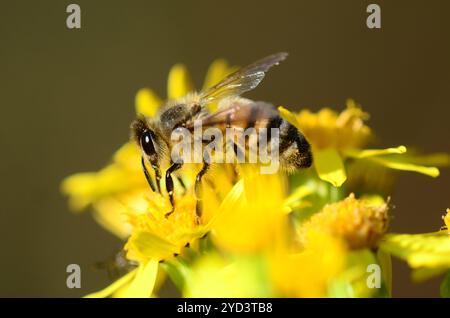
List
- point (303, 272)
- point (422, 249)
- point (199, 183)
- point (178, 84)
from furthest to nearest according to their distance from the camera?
point (178, 84)
point (199, 183)
point (422, 249)
point (303, 272)

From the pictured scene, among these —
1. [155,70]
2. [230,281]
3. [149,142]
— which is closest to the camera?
[230,281]

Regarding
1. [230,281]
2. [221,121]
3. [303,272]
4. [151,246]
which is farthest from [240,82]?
[303,272]

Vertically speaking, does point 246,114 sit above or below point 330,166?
above

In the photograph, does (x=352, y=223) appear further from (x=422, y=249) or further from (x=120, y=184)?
(x=120, y=184)

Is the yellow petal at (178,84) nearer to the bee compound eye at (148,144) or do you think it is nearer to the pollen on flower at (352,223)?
the bee compound eye at (148,144)

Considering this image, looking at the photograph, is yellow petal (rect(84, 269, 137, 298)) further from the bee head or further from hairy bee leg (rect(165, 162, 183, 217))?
the bee head
